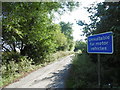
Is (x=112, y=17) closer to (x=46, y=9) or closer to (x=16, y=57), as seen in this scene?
(x=46, y=9)

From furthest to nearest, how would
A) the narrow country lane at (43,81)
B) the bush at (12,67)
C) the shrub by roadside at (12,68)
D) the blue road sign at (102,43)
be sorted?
1. the bush at (12,67)
2. the shrub by roadside at (12,68)
3. the narrow country lane at (43,81)
4. the blue road sign at (102,43)

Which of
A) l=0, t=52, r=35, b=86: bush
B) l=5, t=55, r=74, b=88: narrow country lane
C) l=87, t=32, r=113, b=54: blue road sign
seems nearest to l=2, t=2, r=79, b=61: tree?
l=0, t=52, r=35, b=86: bush

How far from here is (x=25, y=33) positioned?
8.33 metres

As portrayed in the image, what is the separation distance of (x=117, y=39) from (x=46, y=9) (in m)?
6.75

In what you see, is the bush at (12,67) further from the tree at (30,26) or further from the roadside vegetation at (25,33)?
the tree at (30,26)

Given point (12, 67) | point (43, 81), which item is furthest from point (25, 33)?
point (43, 81)

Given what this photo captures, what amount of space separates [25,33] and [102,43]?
22.0ft

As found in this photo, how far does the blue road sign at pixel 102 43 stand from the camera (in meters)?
2.75

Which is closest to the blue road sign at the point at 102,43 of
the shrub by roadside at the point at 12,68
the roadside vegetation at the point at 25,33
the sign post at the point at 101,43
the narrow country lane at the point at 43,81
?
the sign post at the point at 101,43

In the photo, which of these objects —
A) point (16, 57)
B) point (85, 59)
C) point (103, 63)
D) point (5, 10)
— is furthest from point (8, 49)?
point (103, 63)

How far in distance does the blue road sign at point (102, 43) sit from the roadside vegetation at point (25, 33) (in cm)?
472

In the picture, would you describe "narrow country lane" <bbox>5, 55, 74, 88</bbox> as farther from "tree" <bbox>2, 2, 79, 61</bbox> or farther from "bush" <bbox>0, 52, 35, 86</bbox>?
"tree" <bbox>2, 2, 79, 61</bbox>

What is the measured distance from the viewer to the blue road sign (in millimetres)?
2746

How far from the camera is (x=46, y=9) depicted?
859cm
